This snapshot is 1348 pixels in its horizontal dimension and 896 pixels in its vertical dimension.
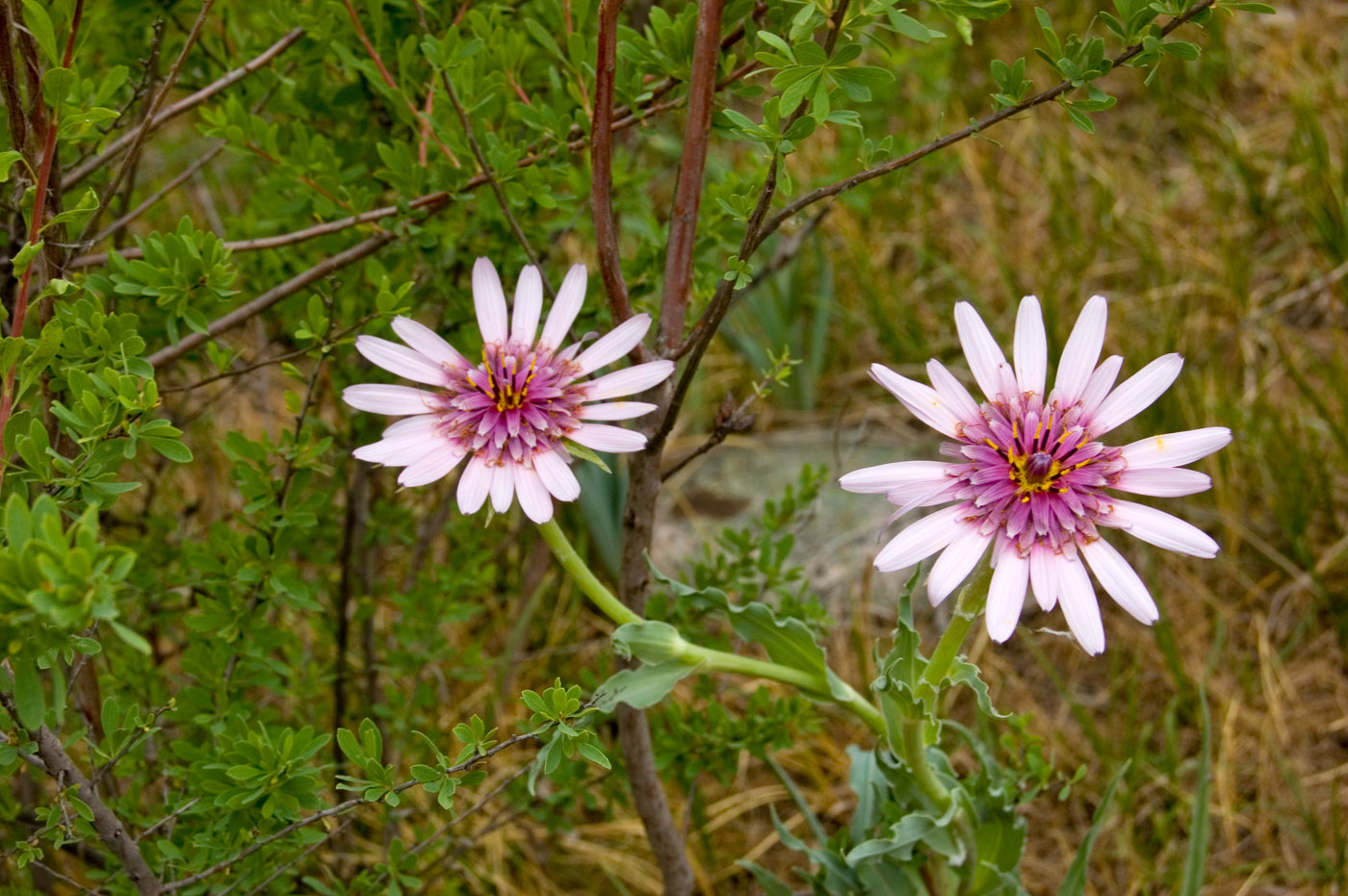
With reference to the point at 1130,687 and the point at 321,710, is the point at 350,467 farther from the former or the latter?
the point at 1130,687

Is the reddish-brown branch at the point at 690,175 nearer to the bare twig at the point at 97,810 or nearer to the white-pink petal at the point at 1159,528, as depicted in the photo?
the white-pink petal at the point at 1159,528

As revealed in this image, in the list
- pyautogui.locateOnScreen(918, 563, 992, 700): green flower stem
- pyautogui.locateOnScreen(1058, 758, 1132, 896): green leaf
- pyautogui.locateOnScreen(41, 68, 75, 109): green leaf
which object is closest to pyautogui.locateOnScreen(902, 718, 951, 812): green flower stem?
pyautogui.locateOnScreen(918, 563, 992, 700): green flower stem

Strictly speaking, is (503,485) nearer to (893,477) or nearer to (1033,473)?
(893,477)

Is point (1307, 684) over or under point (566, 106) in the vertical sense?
under

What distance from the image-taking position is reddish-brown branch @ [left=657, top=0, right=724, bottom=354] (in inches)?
54.7

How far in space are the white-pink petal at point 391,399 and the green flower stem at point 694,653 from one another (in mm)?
221

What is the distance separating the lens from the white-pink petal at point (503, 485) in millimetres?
1372

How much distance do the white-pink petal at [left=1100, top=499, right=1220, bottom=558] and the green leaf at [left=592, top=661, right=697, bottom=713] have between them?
1.85 ft

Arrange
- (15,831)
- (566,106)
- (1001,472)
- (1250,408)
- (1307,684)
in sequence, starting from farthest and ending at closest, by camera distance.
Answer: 1. (1250,408)
2. (1307,684)
3. (15,831)
4. (566,106)
5. (1001,472)

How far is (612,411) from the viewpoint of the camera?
1.45 metres

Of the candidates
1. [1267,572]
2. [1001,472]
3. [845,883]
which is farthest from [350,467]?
[1267,572]

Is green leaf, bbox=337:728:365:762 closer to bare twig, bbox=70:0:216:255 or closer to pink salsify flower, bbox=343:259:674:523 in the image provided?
pink salsify flower, bbox=343:259:674:523

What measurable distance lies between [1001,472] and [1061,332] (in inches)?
82.5

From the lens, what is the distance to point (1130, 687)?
8.27 feet
